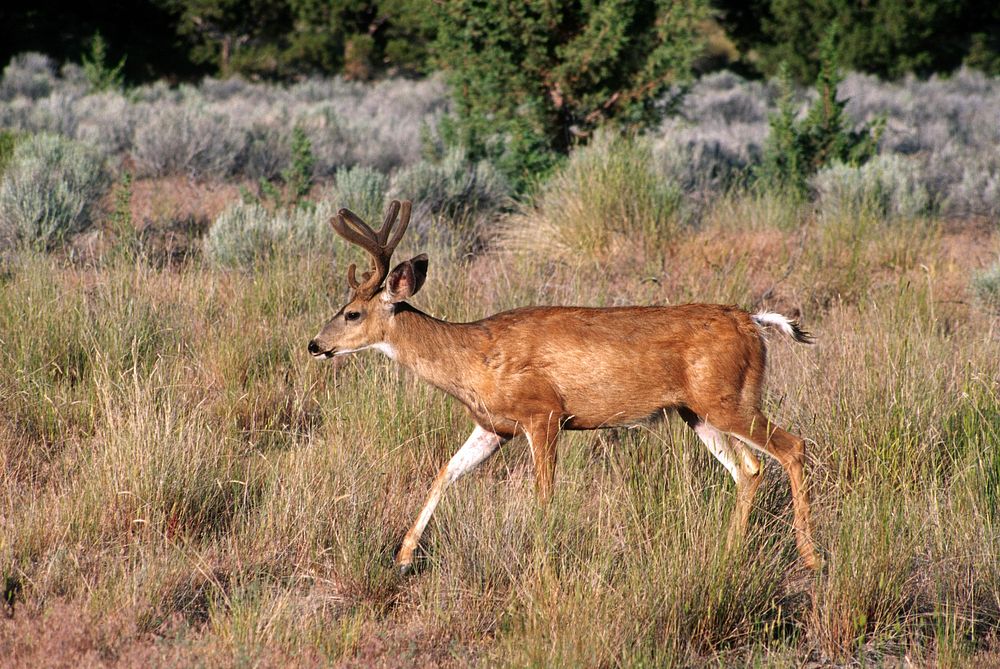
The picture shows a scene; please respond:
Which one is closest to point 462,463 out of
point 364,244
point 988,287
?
point 364,244

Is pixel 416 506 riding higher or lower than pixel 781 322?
lower

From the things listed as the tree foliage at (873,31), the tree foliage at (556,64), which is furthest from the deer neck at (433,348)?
the tree foliage at (873,31)

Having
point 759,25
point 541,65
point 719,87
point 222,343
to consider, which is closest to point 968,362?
point 222,343

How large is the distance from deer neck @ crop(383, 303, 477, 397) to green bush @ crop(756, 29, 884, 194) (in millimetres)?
7968

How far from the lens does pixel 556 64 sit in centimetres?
1416

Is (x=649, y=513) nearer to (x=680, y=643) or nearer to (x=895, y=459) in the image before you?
(x=680, y=643)

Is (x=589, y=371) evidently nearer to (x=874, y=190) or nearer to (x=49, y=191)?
(x=49, y=191)

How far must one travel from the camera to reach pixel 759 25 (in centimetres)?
3684

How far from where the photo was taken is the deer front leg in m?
5.53

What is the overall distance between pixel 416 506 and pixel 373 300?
3.50 feet

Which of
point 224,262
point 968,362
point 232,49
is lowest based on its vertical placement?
point 232,49

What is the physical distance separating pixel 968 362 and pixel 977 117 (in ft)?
50.7

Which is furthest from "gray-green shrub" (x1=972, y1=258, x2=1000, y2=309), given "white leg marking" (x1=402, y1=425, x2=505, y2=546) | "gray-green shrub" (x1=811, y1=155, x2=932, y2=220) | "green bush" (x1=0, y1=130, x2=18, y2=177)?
"green bush" (x1=0, y1=130, x2=18, y2=177)

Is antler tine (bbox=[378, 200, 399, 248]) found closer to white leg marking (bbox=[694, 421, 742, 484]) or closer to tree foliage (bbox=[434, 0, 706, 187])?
white leg marking (bbox=[694, 421, 742, 484])
